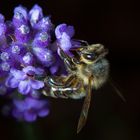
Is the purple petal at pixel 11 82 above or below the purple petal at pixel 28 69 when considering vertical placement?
below

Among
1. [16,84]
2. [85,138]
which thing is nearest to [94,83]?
[16,84]

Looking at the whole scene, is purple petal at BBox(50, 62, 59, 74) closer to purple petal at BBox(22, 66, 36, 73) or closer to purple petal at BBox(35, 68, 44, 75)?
purple petal at BBox(35, 68, 44, 75)

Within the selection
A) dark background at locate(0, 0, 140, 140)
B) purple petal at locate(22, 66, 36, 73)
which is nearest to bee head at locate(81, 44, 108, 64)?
purple petal at locate(22, 66, 36, 73)

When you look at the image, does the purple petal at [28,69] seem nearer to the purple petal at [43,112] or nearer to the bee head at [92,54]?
the bee head at [92,54]

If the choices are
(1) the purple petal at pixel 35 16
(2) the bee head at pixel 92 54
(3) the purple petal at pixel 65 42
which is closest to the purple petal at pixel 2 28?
(1) the purple petal at pixel 35 16

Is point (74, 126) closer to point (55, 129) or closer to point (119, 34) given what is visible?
point (55, 129)

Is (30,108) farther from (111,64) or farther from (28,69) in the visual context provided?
(111,64)

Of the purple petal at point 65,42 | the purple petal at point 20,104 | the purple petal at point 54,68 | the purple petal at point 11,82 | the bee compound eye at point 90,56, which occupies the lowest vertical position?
the purple petal at point 20,104
